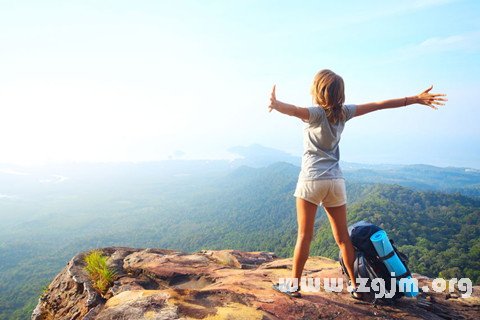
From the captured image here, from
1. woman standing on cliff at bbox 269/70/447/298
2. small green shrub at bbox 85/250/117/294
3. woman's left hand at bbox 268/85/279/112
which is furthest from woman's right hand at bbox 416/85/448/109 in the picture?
small green shrub at bbox 85/250/117/294

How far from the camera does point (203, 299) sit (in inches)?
167

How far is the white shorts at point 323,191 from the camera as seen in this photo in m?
3.62

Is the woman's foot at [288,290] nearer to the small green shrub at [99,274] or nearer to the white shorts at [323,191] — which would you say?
the white shorts at [323,191]

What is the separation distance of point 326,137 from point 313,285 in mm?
2490

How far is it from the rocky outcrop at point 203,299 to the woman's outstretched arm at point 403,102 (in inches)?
99.3

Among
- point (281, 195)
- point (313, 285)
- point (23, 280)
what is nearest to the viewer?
point (313, 285)

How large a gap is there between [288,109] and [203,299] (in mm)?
2792

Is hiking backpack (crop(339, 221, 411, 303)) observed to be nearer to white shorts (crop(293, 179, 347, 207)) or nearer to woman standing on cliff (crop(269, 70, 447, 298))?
woman standing on cliff (crop(269, 70, 447, 298))

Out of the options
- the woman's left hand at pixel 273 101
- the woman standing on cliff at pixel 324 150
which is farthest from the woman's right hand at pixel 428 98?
the woman's left hand at pixel 273 101

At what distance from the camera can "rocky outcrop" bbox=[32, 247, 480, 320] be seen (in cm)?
385

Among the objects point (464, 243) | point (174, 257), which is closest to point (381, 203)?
point (464, 243)

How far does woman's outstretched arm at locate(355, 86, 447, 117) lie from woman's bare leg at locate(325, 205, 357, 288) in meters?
1.23

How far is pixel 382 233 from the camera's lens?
4.20 meters

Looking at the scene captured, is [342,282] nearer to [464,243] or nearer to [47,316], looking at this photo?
[47,316]
